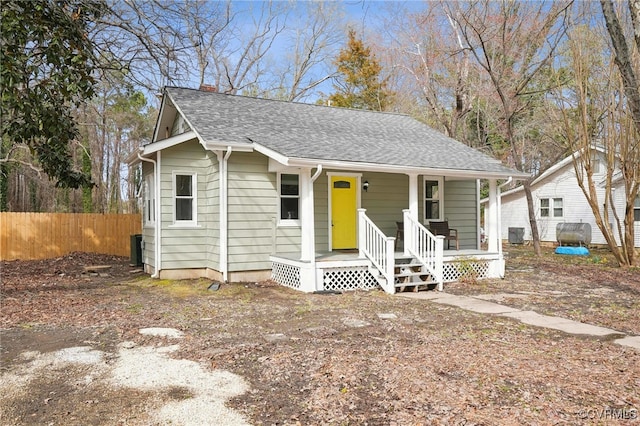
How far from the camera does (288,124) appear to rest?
40.6 feet

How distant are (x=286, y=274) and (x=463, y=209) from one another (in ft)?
20.4

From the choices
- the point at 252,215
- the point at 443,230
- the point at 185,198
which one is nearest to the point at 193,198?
the point at 185,198

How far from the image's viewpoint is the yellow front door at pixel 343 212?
38.3ft

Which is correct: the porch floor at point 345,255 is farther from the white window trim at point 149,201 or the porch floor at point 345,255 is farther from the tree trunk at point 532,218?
the tree trunk at point 532,218

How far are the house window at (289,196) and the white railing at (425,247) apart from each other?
2573 millimetres

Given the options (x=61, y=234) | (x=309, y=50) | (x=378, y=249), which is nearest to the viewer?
(x=378, y=249)

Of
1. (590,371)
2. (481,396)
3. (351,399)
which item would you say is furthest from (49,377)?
(590,371)

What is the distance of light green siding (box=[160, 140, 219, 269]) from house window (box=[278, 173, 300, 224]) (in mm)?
1553

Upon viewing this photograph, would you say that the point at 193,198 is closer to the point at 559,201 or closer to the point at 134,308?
the point at 134,308

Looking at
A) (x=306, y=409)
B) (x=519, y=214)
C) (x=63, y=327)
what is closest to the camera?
(x=306, y=409)

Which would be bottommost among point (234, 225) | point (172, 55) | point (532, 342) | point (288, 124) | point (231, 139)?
point (532, 342)

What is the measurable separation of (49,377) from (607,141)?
15947 mm

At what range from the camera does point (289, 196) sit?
11016 millimetres

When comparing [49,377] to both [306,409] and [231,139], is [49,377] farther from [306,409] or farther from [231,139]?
[231,139]
